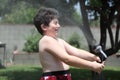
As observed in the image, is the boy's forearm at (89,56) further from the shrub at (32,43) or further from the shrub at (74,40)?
the shrub at (74,40)

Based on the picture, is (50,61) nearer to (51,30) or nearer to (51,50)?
(51,50)

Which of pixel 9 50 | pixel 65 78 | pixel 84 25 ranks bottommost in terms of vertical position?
pixel 9 50

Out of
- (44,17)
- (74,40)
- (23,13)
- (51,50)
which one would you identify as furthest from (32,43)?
(51,50)

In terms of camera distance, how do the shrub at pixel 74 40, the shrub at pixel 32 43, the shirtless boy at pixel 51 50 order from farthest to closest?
the shrub at pixel 74 40
the shrub at pixel 32 43
the shirtless boy at pixel 51 50

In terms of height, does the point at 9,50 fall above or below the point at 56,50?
below

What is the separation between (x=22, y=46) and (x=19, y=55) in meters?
5.21

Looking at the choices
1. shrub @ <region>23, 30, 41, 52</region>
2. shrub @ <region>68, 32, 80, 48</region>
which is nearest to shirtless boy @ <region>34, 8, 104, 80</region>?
shrub @ <region>23, 30, 41, 52</region>

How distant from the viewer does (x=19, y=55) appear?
931 inches

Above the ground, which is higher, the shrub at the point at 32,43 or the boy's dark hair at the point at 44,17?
the boy's dark hair at the point at 44,17

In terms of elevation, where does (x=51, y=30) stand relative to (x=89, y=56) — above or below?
above

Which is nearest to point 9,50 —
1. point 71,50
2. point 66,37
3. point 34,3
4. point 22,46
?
point 22,46

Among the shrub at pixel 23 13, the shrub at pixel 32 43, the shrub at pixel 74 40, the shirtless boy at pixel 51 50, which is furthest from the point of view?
the shrub at pixel 74 40

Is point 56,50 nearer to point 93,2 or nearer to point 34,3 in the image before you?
point 93,2

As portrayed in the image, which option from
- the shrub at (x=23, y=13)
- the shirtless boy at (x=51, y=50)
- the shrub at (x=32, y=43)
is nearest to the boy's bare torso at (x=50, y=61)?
the shirtless boy at (x=51, y=50)
